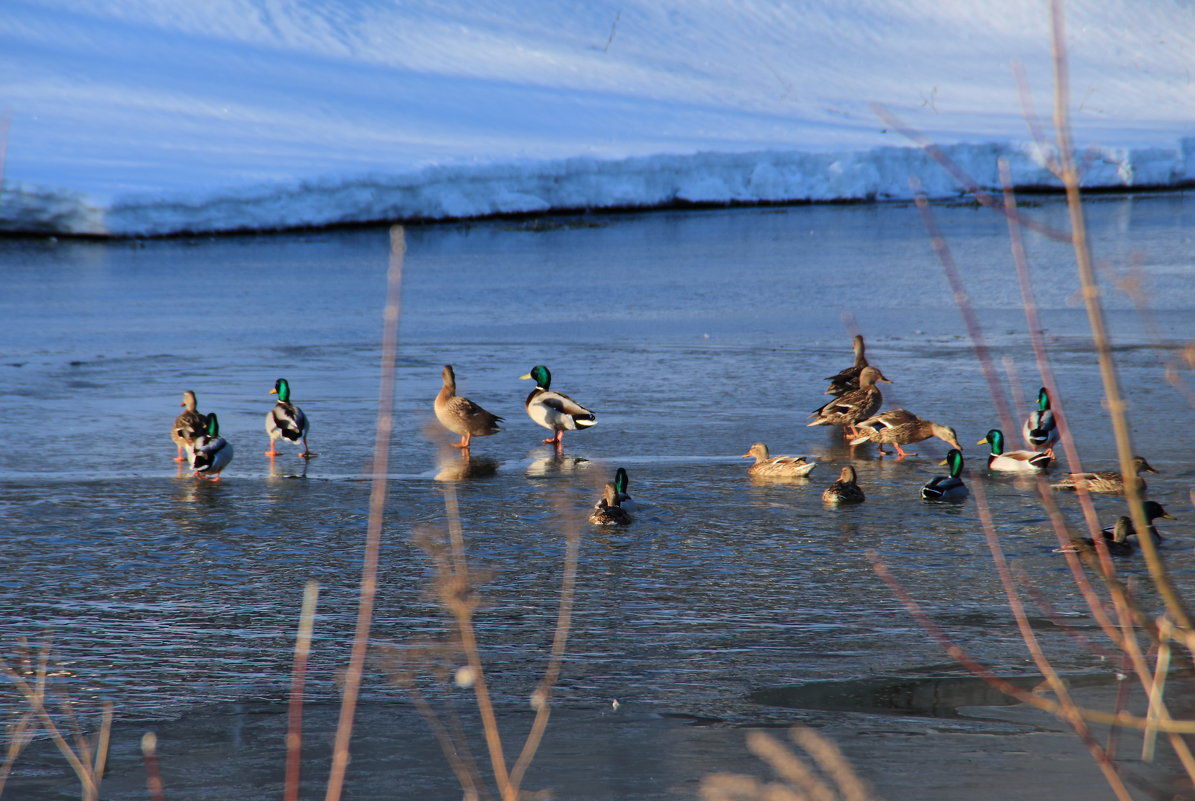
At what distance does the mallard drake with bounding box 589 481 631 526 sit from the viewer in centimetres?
745

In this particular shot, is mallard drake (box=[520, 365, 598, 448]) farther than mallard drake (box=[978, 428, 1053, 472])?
Yes

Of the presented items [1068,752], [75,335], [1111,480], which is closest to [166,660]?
[1068,752]

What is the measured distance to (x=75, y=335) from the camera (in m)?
16.1

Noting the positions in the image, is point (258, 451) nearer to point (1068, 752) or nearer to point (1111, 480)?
point (1111, 480)

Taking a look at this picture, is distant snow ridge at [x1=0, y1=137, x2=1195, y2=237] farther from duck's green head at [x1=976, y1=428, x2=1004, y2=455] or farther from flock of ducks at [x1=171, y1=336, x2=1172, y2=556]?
duck's green head at [x1=976, y1=428, x2=1004, y2=455]

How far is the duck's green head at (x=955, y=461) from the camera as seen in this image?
7.89 metres

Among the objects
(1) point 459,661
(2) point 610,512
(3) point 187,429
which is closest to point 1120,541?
(2) point 610,512

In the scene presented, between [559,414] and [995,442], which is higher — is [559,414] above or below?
below

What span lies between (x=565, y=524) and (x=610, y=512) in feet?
0.90

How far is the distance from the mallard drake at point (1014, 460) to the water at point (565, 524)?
14 cm

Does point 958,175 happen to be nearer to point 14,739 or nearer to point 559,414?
point 14,739

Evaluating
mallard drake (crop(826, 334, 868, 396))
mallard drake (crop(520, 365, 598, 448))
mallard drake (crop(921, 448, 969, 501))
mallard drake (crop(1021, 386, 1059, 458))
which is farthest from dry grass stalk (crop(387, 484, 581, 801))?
mallard drake (crop(826, 334, 868, 396))

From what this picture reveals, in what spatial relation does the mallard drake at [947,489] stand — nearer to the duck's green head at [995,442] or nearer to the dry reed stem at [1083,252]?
the duck's green head at [995,442]

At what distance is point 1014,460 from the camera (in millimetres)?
8586
